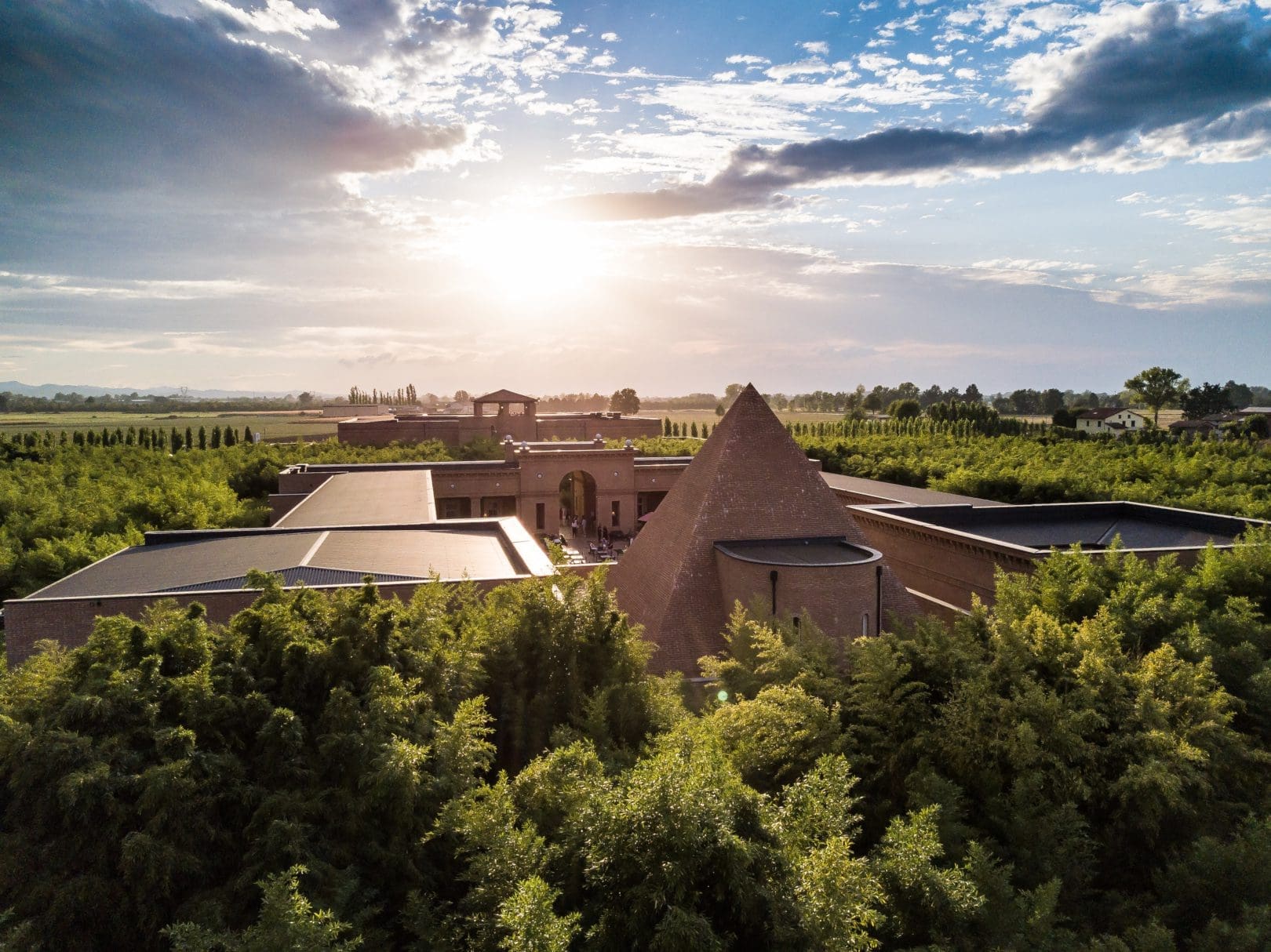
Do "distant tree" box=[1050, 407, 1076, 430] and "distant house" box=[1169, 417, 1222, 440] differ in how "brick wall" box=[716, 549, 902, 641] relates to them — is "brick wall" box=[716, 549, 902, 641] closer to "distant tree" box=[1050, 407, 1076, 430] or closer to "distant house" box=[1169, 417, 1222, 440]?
"distant house" box=[1169, 417, 1222, 440]

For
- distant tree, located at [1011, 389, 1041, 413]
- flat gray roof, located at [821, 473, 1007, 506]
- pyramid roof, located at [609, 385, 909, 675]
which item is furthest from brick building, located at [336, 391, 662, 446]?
distant tree, located at [1011, 389, 1041, 413]

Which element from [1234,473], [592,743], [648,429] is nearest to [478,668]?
[592,743]

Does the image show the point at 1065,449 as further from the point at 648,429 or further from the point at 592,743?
the point at 592,743

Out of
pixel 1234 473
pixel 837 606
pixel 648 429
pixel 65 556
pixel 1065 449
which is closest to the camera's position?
pixel 837 606

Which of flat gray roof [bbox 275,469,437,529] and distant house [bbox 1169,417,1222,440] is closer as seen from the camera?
flat gray roof [bbox 275,469,437,529]

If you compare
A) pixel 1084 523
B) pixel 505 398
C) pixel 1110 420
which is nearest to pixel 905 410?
pixel 1110 420

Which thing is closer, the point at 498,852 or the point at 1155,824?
the point at 498,852
